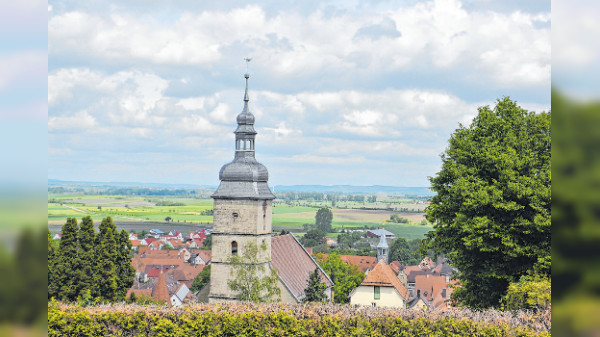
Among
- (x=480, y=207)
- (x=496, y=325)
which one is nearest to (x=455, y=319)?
(x=496, y=325)

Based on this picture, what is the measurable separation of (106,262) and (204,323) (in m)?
22.2

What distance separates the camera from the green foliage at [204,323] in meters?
14.9

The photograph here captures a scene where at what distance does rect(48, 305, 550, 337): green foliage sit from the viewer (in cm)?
1487

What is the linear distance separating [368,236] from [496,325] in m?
185

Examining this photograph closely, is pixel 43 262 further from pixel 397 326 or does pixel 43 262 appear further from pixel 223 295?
pixel 223 295

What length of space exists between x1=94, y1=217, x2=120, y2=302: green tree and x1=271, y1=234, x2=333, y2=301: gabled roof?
16733 millimetres

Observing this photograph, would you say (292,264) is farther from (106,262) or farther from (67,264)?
(67,264)

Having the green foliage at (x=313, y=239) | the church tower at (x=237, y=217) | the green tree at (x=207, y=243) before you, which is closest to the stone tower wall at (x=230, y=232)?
the church tower at (x=237, y=217)

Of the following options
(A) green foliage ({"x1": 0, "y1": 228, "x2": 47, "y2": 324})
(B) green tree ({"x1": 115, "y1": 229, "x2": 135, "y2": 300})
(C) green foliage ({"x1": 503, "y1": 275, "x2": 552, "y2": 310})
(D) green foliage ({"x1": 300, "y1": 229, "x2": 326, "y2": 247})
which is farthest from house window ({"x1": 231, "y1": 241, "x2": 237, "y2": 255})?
(D) green foliage ({"x1": 300, "y1": 229, "x2": 326, "y2": 247})

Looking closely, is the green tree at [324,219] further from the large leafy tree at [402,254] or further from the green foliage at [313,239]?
the large leafy tree at [402,254]

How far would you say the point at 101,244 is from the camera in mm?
35938

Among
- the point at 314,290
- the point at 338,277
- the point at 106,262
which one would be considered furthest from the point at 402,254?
the point at 106,262

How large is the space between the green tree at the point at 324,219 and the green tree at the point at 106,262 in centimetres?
14957

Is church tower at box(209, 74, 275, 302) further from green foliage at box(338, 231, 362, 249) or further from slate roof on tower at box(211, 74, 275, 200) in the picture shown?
Answer: green foliage at box(338, 231, 362, 249)
